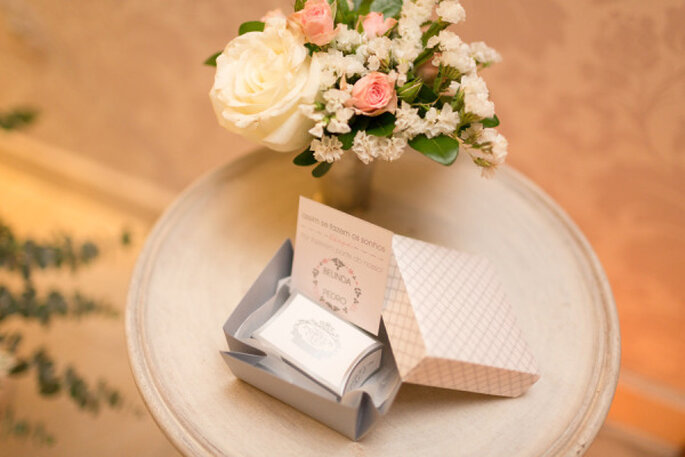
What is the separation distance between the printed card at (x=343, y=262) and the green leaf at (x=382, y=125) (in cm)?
12

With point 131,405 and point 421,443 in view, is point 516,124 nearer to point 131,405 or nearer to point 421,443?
point 421,443

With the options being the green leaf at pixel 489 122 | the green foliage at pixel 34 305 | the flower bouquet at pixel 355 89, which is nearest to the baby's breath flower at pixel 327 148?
the flower bouquet at pixel 355 89

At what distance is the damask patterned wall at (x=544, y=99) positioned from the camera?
1017 mm

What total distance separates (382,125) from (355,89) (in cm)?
7

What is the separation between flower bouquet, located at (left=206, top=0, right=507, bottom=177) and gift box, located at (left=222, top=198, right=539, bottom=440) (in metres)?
0.11

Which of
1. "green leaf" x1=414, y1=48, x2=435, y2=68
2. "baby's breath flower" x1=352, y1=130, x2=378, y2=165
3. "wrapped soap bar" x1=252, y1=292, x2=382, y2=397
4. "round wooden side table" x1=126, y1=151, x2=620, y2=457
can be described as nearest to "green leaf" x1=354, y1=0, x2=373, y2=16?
"green leaf" x1=414, y1=48, x2=435, y2=68

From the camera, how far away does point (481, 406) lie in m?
0.70

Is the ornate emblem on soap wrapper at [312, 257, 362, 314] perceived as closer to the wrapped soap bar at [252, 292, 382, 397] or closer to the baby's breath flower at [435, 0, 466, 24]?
the wrapped soap bar at [252, 292, 382, 397]

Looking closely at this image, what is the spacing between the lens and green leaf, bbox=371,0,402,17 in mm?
758

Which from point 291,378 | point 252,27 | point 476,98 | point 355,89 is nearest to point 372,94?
point 355,89

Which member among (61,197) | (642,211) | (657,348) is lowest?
(61,197)

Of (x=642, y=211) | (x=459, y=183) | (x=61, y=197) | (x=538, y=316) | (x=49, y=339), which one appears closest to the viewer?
(x=538, y=316)

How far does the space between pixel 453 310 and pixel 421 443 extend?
178 mm

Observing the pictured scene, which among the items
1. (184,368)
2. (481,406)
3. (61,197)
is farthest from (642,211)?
(61,197)
